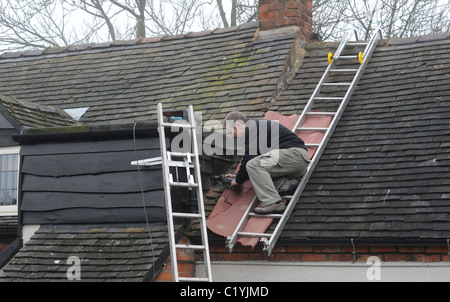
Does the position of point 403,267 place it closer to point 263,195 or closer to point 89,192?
point 263,195

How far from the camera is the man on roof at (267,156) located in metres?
7.75

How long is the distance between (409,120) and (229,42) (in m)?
3.93

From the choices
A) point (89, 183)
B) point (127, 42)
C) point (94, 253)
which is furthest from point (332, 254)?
point (127, 42)

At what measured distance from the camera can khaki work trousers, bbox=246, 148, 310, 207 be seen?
7.72 m

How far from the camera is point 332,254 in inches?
293

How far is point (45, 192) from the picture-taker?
8398mm

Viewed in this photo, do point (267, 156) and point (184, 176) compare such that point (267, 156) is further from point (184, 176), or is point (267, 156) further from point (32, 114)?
point (32, 114)

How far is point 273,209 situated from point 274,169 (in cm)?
49

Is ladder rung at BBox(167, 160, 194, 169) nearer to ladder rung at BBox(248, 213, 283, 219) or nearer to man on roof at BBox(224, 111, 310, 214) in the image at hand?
man on roof at BBox(224, 111, 310, 214)

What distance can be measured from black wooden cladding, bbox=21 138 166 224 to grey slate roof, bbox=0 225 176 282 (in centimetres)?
16

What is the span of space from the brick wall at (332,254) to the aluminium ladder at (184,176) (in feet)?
1.78

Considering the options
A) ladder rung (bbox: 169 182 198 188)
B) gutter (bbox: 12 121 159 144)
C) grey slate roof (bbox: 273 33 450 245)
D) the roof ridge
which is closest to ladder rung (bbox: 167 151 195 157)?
ladder rung (bbox: 169 182 198 188)

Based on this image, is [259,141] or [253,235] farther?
[259,141]
